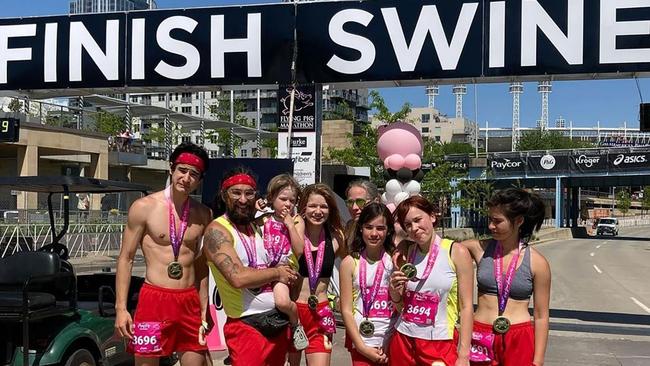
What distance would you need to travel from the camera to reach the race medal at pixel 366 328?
3.96 m

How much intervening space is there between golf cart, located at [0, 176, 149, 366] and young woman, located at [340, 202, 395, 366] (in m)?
2.22

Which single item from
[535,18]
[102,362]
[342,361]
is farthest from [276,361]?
[535,18]

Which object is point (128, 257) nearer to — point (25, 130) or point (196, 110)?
point (25, 130)

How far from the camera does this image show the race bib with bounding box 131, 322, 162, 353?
4234mm

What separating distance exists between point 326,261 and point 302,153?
4840 mm

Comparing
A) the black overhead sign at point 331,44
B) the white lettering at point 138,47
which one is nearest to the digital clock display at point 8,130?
the black overhead sign at point 331,44

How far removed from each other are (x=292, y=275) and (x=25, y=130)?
83.5ft

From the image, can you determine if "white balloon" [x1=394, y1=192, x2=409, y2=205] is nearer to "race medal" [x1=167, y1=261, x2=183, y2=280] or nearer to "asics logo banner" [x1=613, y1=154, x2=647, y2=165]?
"race medal" [x1=167, y1=261, x2=183, y2=280]

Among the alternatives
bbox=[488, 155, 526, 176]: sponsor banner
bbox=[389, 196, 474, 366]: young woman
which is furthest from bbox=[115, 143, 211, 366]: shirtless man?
bbox=[488, 155, 526, 176]: sponsor banner

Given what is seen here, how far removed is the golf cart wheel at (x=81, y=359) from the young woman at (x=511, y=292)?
2.97 meters

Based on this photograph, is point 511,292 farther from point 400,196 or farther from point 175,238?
point 400,196

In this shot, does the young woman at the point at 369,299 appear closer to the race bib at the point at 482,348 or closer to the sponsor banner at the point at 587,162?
the race bib at the point at 482,348

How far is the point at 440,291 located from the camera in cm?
376

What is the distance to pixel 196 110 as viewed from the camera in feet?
382
